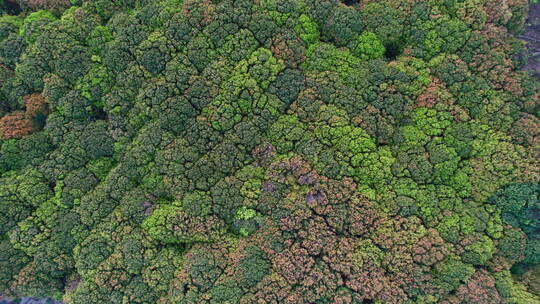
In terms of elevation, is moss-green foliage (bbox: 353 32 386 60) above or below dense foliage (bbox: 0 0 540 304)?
above

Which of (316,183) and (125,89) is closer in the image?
(316,183)

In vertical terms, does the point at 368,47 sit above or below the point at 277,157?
above

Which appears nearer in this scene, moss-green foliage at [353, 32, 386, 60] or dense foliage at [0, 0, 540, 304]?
dense foliage at [0, 0, 540, 304]

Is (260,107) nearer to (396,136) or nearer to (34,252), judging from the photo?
(396,136)

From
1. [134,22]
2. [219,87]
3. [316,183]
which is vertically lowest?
[316,183]

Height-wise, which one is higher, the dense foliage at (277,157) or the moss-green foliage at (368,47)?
the moss-green foliage at (368,47)

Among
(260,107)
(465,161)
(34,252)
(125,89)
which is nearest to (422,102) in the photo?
(465,161)

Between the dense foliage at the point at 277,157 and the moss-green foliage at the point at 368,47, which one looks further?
the moss-green foliage at the point at 368,47

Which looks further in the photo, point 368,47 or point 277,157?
point 368,47
